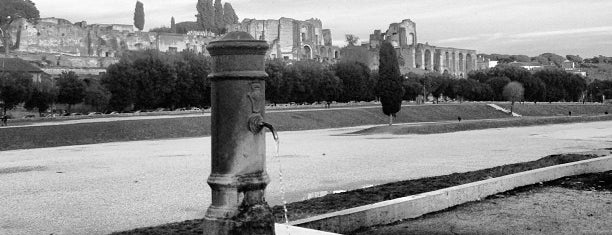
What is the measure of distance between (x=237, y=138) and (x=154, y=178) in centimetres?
945

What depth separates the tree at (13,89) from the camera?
47.9 m

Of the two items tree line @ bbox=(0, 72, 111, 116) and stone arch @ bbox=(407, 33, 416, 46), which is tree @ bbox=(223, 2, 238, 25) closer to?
stone arch @ bbox=(407, 33, 416, 46)

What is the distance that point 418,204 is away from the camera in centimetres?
741

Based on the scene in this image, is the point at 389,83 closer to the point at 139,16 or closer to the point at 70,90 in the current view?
the point at 70,90

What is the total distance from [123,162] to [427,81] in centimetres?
7303

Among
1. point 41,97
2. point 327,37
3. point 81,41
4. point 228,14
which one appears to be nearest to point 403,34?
point 327,37

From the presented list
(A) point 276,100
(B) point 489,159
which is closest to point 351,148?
(B) point 489,159

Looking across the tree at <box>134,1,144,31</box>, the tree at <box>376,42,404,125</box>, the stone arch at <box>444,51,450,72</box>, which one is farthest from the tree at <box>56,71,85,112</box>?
the stone arch at <box>444,51,450,72</box>

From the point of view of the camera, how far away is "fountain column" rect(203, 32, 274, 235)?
4.52 meters

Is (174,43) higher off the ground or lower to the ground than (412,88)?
higher

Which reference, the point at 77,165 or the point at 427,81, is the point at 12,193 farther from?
the point at 427,81

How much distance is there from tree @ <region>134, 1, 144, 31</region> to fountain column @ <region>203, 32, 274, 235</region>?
11756cm

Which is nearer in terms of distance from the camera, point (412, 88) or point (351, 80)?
point (351, 80)

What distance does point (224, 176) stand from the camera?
4.52m
